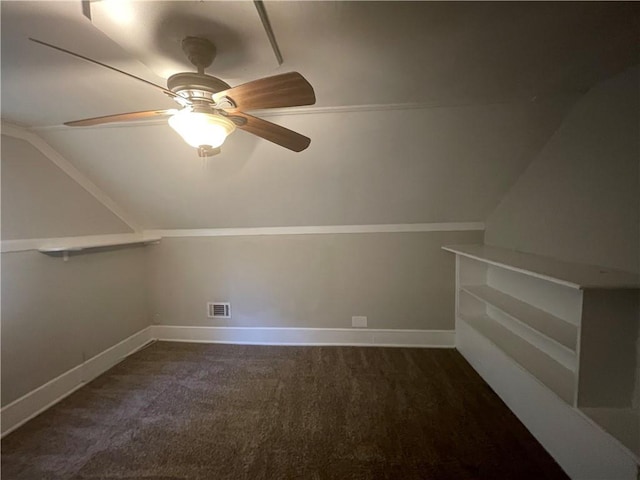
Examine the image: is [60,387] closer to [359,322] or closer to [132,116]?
[132,116]

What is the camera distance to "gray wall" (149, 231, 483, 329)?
118 inches

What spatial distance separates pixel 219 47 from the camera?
1.28 meters

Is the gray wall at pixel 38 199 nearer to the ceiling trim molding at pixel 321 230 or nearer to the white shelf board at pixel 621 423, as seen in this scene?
the ceiling trim molding at pixel 321 230

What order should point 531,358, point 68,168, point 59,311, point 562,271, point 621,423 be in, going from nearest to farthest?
point 621,423 → point 562,271 → point 531,358 → point 59,311 → point 68,168

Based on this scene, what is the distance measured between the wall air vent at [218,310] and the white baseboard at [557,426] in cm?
253

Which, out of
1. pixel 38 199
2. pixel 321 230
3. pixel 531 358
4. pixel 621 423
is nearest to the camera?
pixel 621 423

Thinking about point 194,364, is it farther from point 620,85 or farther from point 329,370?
point 620,85

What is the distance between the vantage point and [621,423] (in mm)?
1331

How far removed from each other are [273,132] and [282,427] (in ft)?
6.07

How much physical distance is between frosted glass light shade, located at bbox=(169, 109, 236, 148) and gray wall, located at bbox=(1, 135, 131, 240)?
166 cm

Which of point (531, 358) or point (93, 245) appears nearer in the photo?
point (531, 358)

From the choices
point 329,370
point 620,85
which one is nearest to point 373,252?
point 329,370

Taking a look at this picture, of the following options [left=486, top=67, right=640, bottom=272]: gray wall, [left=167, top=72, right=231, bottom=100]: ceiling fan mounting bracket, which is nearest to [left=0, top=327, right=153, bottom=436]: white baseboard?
[left=167, top=72, right=231, bottom=100]: ceiling fan mounting bracket

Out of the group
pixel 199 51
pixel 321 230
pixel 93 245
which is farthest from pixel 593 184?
pixel 93 245
